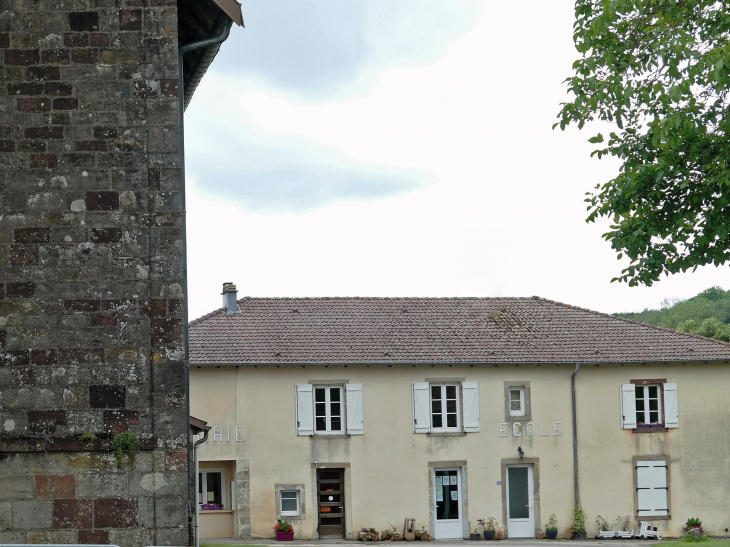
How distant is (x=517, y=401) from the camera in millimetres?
21719

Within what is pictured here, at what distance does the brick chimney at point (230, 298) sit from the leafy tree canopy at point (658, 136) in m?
13.7

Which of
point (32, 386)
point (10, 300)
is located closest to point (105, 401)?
point (32, 386)

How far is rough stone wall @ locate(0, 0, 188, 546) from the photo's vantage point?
627cm

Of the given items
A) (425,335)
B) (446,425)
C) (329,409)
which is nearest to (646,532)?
(446,425)

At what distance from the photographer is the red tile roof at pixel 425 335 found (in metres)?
21.1

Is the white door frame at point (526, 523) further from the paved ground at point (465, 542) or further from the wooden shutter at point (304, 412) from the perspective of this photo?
the wooden shutter at point (304, 412)

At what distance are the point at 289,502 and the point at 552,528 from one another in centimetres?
611

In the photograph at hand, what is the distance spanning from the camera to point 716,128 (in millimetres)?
9555

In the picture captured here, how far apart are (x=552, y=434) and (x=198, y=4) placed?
54.6 feet

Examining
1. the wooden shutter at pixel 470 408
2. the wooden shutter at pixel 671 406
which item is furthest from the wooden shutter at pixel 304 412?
the wooden shutter at pixel 671 406

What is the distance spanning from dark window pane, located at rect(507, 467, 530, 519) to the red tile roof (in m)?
2.67

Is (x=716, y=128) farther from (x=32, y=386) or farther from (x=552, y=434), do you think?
(x=552, y=434)

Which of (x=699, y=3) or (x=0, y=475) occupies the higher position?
(x=699, y=3)

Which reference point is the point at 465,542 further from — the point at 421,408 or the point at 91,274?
the point at 91,274
